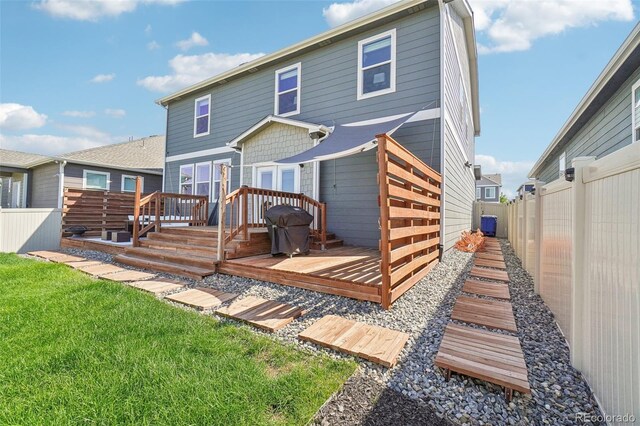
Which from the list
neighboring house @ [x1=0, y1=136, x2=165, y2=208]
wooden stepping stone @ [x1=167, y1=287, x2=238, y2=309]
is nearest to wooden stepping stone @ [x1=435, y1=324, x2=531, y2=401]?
wooden stepping stone @ [x1=167, y1=287, x2=238, y2=309]

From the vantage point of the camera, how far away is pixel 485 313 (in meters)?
3.18

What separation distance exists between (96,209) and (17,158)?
12063 mm

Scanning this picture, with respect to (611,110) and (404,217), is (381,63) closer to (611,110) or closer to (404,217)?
(404,217)

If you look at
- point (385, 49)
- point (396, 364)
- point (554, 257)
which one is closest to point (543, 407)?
point (396, 364)

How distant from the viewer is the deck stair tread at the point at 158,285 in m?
4.17

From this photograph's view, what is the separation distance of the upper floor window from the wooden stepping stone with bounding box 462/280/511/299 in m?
6.23

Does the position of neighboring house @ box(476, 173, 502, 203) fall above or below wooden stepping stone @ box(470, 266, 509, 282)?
above

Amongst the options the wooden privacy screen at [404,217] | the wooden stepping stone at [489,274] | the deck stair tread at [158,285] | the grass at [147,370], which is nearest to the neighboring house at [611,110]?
the wooden stepping stone at [489,274]

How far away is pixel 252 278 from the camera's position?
469cm

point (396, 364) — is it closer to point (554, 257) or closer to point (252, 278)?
point (554, 257)

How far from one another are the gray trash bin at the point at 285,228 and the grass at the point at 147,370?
2354 mm

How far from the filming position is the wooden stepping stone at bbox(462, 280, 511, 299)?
3.89 metres

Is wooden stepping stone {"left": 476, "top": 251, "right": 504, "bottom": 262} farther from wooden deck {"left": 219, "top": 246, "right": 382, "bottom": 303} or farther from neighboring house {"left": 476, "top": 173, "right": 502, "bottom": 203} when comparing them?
neighboring house {"left": 476, "top": 173, "right": 502, "bottom": 203}

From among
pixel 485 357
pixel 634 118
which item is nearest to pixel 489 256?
pixel 634 118
